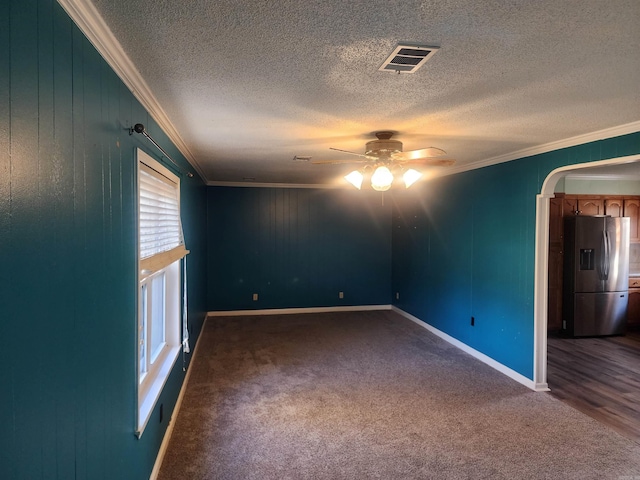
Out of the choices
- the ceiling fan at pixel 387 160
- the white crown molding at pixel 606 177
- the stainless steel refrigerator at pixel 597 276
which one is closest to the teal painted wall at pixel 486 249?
the ceiling fan at pixel 387 160

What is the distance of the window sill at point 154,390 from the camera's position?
2074 mm

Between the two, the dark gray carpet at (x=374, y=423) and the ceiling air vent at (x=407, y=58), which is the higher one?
the ceiling air vent at (x=407, y=58)

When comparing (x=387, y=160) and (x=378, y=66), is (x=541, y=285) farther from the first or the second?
(x=378, y=66)

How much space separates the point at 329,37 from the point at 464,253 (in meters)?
3.88

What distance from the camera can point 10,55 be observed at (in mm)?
866

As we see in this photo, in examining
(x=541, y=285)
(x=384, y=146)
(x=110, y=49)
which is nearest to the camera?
(x=110, y=49)

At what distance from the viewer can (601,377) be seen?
401cm

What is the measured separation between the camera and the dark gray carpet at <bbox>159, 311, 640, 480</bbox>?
2.49m

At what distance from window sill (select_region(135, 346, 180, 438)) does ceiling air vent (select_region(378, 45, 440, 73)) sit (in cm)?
214

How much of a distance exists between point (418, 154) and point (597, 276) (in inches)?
165

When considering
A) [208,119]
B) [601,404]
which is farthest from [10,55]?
[601,404]

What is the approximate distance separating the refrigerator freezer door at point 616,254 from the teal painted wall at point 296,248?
325 centimetres

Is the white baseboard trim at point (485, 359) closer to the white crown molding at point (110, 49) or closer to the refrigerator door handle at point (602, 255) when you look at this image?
the refrigerator door handle at point (602, 255)

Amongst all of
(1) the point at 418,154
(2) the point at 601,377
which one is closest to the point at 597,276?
(2) the point at 601,377
